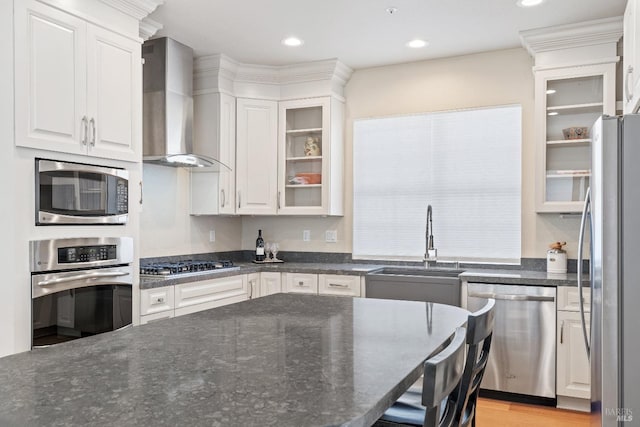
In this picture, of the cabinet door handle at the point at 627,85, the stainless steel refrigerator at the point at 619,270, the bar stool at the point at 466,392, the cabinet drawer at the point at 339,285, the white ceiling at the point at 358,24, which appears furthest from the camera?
the cabinet drawer at the point at 339,285

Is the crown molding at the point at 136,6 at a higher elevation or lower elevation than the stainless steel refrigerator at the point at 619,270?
higher

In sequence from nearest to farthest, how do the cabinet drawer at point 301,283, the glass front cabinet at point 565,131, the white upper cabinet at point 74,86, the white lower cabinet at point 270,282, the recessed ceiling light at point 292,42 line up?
1. the white upper cabinet at point 74,86
2. the glass front cabinet at point 565,131
3. the recessed ceiling light at point 292,42
4. the cabinet drawer at point 301,283
5. the white lower cabinet at point 270,282

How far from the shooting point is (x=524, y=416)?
3.38 m

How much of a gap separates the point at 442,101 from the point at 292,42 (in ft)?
4.48

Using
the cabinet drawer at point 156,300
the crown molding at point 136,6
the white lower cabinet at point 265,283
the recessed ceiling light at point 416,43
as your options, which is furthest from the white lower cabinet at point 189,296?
the recessed ceiling light at point 416,43

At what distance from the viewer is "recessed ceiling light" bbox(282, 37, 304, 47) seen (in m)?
3.99

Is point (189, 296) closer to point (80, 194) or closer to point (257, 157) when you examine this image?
point (80, 194)

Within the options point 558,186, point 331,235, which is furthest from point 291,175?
point 558,186

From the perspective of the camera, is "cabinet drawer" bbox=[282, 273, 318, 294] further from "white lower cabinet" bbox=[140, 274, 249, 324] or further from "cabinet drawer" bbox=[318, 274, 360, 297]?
"white lower cabinet" bbox=[140, 274, 249, 324]

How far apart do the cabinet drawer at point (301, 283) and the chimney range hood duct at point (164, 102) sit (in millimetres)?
1203

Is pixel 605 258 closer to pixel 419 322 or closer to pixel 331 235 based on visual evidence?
pixel 419 322

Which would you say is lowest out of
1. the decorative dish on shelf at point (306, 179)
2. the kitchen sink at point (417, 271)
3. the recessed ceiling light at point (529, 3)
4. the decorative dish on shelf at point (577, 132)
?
the kitchen sink at point (417, 271)

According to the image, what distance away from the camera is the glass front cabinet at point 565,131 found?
3.73m

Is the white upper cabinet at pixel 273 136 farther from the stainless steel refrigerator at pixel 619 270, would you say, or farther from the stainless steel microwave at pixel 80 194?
the stainless steel refrigerator at pixel 619 270
